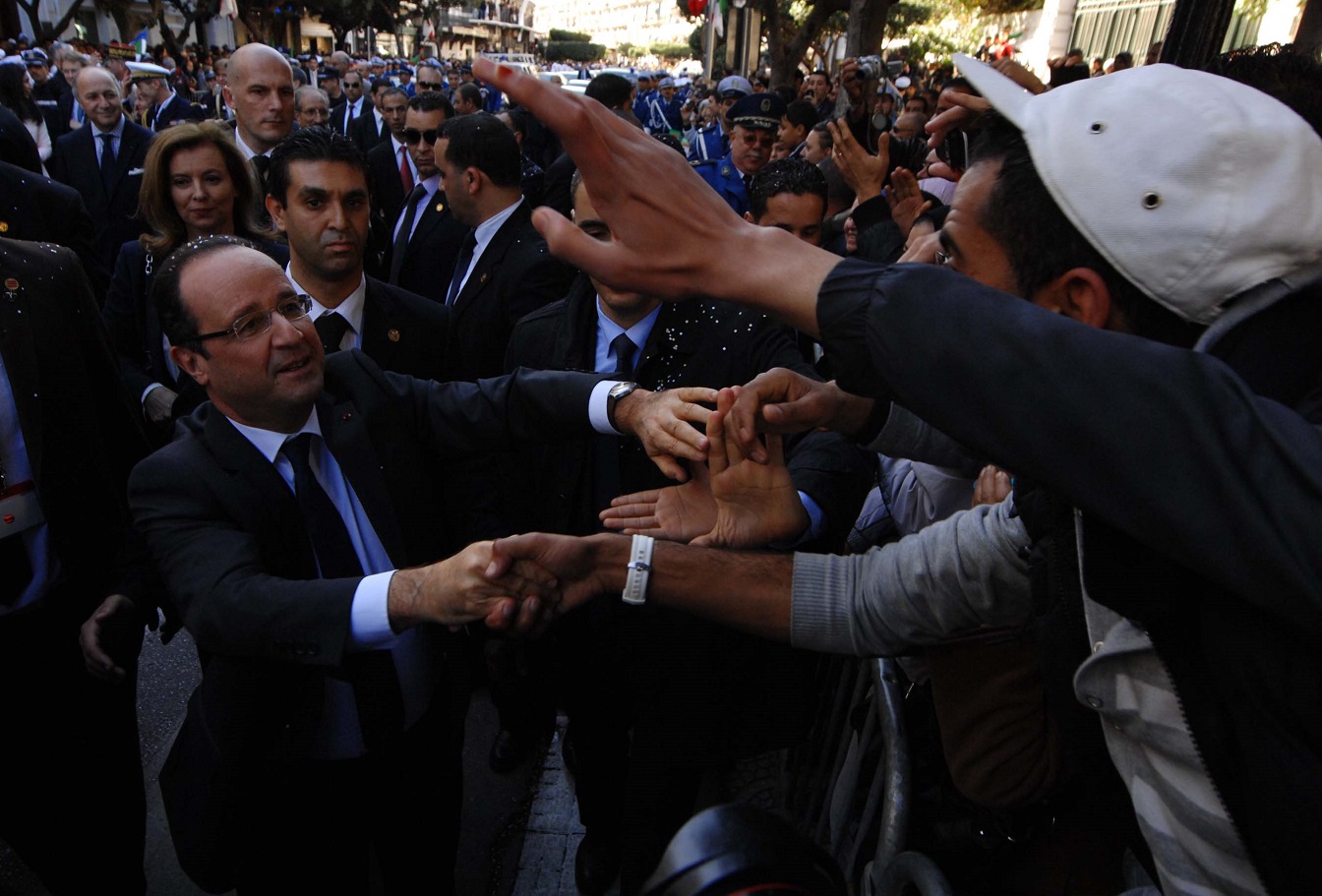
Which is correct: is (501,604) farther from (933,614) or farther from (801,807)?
(801,807)

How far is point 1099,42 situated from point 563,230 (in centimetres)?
1612

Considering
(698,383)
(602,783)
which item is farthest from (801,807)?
(698,383)

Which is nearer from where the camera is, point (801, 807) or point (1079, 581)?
point (1079, 581)

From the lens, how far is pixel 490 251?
4230mm

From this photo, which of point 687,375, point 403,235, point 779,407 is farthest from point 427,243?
point 779,407

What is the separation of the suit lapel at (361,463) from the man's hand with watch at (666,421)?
0.61m

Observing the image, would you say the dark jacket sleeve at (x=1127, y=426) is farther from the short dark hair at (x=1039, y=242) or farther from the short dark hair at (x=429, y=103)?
the short dark hair at (x=429, y=103)

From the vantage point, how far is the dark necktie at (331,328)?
3.23 meters

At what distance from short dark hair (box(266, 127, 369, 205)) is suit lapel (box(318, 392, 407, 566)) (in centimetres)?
168

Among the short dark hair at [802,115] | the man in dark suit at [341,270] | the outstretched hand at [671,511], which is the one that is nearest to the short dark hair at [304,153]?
the man in dark suit at [341,270]

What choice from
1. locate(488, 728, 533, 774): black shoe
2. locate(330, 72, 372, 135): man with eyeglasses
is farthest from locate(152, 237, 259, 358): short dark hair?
locate(330, 72, 372, 135): man with eyeglasses

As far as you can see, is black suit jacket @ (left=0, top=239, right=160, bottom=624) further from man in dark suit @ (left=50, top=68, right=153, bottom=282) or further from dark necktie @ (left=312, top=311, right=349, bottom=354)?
man in dark suit @ (left=50, top=68, right=153, bottom=282)

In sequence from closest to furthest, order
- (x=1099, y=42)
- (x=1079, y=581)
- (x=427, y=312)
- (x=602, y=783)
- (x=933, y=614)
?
1. (x=1079, y=581)
2. (x=933, y=614)
3. (x=602, y=783)
4. (x=427, y=312)
5. (x=1099, y=42)

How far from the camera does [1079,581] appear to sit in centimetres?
124
